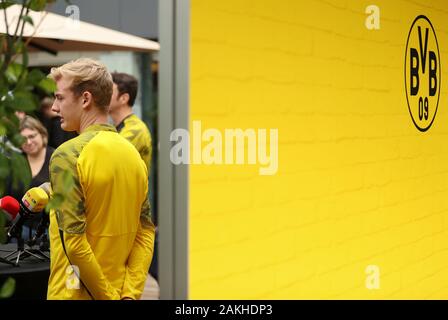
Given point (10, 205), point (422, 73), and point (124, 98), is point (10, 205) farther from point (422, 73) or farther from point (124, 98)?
point (422, 73)

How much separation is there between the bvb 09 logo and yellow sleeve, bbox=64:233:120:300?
1832 mm

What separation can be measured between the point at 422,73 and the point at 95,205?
203cm

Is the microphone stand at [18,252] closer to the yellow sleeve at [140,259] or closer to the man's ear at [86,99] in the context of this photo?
the yellow sleeve at [140,259]

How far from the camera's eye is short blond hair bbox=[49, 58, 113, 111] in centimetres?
337

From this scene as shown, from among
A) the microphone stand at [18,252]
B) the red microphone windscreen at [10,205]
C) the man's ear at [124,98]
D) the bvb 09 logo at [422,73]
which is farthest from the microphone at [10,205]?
the bvb 09 logo at [422,73]

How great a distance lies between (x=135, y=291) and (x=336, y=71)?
44.6 inches

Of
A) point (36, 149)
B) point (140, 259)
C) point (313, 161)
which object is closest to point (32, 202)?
point (140, 259)

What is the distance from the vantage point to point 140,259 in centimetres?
345

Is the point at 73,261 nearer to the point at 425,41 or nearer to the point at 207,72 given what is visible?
the point at 207,72

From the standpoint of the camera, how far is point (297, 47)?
A: 3373mm

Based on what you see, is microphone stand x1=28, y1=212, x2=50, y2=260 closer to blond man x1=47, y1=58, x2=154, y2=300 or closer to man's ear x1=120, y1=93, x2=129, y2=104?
blond man x1=47, y1=58, x2=154, y2=300

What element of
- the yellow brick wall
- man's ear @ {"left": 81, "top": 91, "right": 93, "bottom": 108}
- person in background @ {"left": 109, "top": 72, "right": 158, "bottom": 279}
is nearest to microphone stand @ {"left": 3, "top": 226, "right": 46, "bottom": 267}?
man's ear @ {"left": 81, "top": 91, "right": 93, "bottom": 108}

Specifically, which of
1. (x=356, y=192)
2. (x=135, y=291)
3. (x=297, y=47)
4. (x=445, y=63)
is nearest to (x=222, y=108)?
(x=297, y=47)

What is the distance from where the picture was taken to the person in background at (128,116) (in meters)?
5.50
